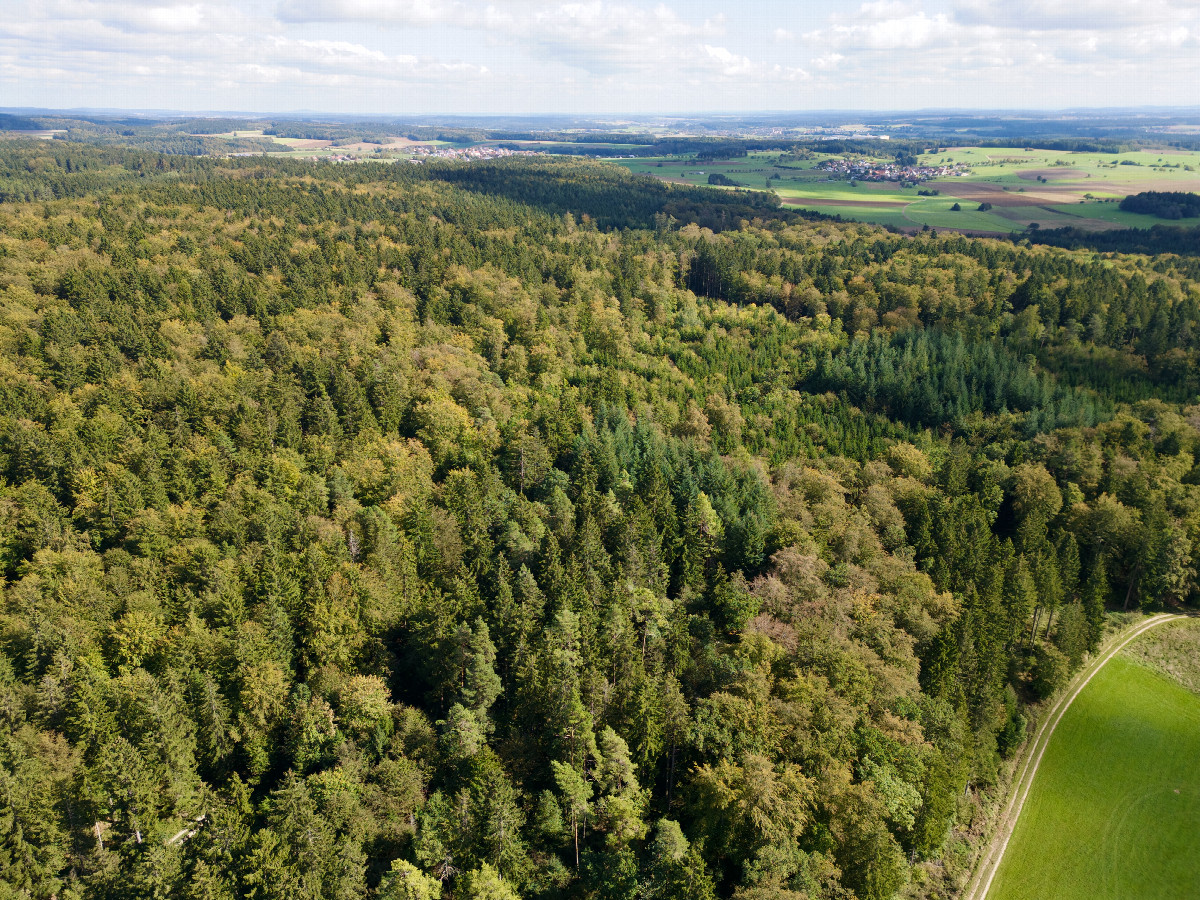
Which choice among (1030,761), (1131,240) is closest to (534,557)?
(1030,761)

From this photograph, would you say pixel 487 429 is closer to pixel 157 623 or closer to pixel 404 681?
pixel 404 681

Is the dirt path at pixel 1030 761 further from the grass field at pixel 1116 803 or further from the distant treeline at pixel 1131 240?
the distant treeline at pixel 1131 240

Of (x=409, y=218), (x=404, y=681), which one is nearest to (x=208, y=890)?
(x=404, y=681)

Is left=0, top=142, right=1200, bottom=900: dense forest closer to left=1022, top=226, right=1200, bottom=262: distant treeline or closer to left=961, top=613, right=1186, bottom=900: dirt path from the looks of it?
left=961, top=613, right=1186, bottom=900: dirt path

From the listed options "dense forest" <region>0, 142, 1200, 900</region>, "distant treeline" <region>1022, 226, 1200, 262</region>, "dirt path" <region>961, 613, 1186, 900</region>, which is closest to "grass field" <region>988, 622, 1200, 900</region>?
"dirt path" <region>961, 613, 1186, 900</region>

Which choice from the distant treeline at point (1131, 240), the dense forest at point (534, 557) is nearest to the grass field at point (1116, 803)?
the dense forest at point (534, 557)

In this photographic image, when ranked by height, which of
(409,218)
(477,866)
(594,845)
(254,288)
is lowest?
(594,845)

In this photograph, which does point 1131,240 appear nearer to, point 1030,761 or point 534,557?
point 1030,761
